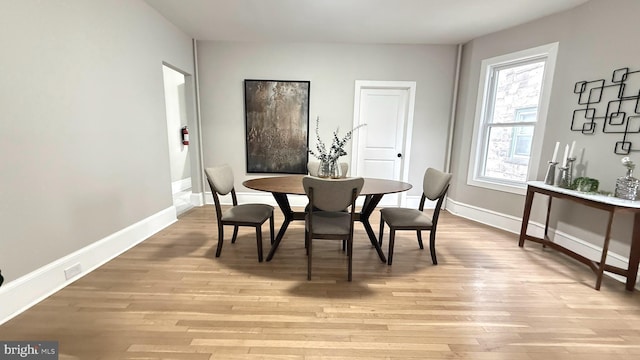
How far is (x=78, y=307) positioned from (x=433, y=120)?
4.60 m

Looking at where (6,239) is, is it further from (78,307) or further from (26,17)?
(26,17)

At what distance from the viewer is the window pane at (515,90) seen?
315 centimetres

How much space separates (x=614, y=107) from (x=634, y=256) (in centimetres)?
136

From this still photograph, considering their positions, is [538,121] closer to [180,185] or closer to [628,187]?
[628,187]

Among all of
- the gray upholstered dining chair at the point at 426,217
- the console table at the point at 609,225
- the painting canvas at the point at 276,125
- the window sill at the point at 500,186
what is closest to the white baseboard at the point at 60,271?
the painting canvas at the point at 276,125

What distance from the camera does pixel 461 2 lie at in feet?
Answer: 8.73

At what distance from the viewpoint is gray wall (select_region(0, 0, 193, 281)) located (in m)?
1.63

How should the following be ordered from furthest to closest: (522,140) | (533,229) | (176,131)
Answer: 1. (176,131)
2. (522,140)
3. (533,229)

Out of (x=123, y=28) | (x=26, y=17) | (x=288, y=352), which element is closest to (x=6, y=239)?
(x=26, y=17)

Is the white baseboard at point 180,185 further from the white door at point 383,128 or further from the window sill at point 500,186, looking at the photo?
the window sill at point 500,186

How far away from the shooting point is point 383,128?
13.8 feet

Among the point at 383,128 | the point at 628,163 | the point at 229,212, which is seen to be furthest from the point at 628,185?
the point at 229,212

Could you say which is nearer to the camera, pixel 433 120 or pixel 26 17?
pixel 26 17

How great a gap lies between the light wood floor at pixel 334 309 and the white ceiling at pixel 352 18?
8.70 ft
